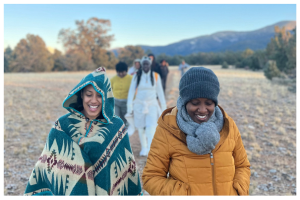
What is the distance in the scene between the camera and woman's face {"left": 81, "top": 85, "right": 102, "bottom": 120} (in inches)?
103

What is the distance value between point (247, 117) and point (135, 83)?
6.81 meters

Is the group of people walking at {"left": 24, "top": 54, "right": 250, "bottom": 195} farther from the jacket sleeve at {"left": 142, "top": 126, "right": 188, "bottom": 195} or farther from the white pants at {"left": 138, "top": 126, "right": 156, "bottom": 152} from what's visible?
the white pants at {"left": 138, "top": 126, "right": 156, "bottom": 152}

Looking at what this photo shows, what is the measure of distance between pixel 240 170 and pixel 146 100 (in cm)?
350

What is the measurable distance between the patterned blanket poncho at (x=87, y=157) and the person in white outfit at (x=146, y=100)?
2827mm

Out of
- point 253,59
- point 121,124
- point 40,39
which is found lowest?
point 121,124

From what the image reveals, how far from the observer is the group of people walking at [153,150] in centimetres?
206

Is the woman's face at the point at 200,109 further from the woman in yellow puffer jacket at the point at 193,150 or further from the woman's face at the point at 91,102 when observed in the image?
the woman's face at the point at 91,102

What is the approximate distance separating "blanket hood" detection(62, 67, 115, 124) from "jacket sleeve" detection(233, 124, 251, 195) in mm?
1218

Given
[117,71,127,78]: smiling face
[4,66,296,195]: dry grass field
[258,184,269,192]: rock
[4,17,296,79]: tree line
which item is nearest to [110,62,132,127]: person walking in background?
[117,71,127,78]: smiling face

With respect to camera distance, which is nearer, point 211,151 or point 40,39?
point 211,151

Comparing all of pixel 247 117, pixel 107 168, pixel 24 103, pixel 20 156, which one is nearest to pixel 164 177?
pixel 107 168

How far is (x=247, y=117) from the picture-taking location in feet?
35.9

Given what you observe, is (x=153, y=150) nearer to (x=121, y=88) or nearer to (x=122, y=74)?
(x=121, y=88)

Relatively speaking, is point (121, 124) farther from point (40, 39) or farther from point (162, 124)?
point (40, 39)
